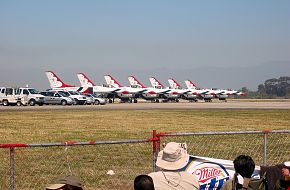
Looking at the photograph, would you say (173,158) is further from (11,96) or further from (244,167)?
(11,96)

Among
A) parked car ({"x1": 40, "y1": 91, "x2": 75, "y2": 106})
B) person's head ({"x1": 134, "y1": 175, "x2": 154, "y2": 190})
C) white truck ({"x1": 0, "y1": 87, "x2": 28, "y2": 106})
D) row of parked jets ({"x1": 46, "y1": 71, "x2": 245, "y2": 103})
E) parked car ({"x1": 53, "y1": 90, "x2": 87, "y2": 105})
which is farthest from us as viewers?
row of parked jets ({"x1": 46, "y1": 71, "x2": 245, "y2": 103})

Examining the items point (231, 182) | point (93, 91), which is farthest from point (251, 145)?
point (93, 91)

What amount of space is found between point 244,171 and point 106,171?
21.2 ft

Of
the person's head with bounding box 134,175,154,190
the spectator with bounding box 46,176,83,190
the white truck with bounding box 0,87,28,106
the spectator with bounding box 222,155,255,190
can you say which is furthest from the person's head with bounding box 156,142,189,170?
the white truck with bounding box 0,87,28,106

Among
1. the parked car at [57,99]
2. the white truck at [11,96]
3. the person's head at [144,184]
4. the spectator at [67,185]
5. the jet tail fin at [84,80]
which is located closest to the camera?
the spectator at [67,185]

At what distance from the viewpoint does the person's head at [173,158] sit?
560 centimetres

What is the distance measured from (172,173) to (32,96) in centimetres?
5487

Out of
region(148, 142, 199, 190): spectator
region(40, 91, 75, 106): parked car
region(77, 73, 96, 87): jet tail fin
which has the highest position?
region(77, 73, 96, 87): jet tail fin

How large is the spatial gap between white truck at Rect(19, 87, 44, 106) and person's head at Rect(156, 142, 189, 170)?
180 feet

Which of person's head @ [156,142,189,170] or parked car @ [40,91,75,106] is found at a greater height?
person's head @ [156,142,189,170]

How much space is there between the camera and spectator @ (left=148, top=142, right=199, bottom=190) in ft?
18.3

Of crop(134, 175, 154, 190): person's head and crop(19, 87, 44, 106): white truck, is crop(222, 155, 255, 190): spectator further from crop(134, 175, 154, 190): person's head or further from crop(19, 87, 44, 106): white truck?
crop(19, 87, 44, 106): white truck

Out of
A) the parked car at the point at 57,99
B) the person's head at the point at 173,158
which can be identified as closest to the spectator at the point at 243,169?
the person's head at the point at 173,158

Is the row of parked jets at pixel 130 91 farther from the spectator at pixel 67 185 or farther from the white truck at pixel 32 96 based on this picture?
the spectator at pixel 67 185
